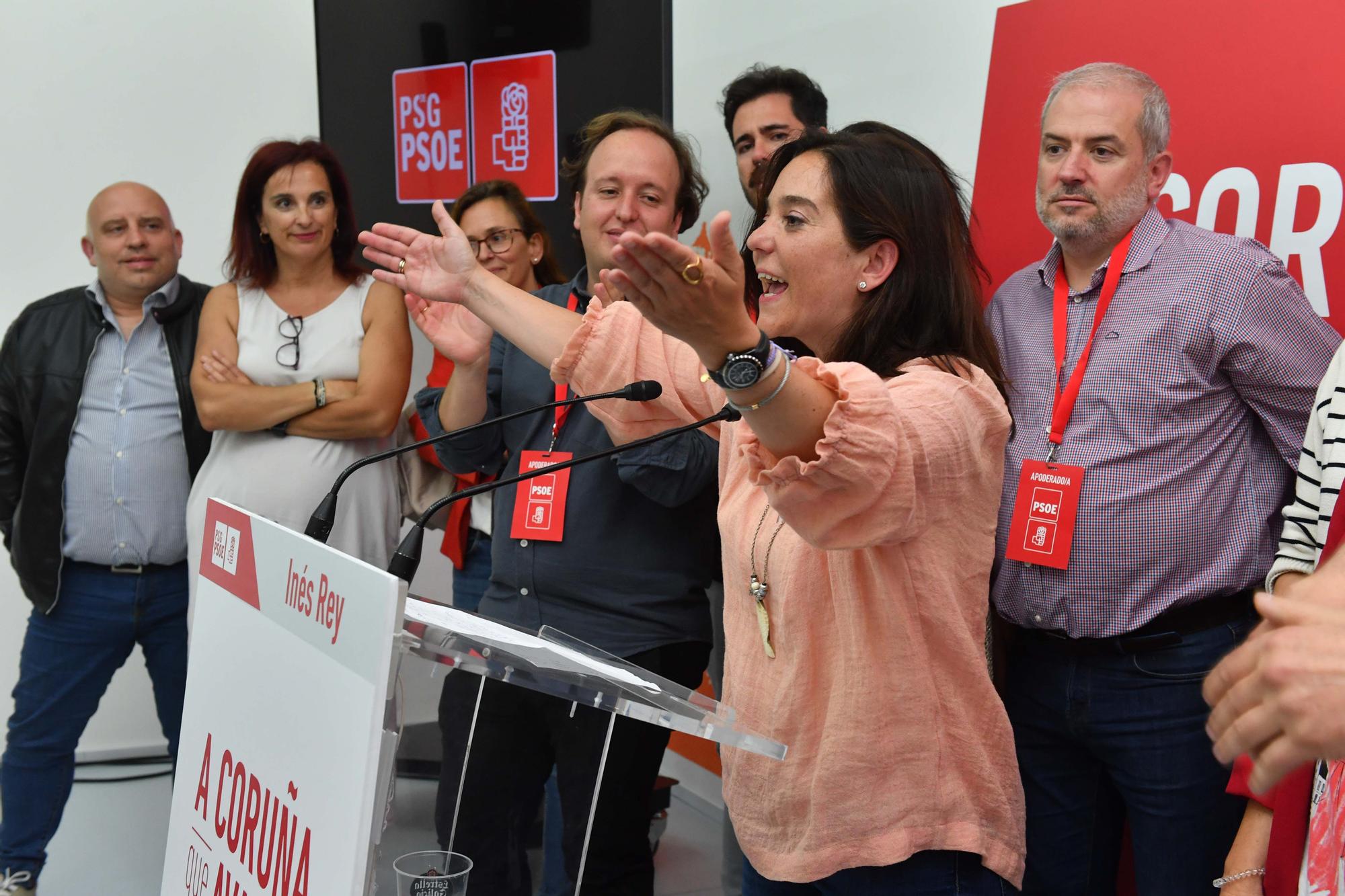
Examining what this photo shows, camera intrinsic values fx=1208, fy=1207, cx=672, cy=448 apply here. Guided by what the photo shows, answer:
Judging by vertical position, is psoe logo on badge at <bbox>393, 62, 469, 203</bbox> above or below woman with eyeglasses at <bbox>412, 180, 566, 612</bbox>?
above

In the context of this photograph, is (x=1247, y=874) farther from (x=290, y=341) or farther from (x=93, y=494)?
(x=93, y=494)

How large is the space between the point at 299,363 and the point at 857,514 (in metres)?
2.18

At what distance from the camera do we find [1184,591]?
1923mm

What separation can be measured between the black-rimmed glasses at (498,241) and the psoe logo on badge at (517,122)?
723 mm

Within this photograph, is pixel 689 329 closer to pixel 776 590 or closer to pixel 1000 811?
A: pixel 776 590

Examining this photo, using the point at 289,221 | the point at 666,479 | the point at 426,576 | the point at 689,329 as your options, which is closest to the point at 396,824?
the point at 689,329

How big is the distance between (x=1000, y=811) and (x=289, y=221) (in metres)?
2.41

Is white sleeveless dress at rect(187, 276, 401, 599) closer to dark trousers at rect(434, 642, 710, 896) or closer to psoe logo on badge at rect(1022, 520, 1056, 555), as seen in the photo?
psoe logo on badge at rect(1022, 520, 1056, 555)

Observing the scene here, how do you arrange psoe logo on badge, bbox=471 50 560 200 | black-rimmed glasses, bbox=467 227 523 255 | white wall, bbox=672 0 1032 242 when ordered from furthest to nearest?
psoe logo on badge, bbox=471 50 560 200
black-rimmed glasses, bbox=467 227 523 255
white wall, bbox=672 0 1032 242

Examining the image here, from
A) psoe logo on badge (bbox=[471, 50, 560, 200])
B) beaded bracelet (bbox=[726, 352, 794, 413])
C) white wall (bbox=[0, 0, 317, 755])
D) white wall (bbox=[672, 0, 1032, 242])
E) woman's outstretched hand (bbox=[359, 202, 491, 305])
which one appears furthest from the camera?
white wall (bbox=[0, 0, 317, 755])

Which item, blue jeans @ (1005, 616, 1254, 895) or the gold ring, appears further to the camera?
blue jeans @ (1005, 616, 1254, 895)

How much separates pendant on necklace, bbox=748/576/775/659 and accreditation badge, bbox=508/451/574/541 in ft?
2.68

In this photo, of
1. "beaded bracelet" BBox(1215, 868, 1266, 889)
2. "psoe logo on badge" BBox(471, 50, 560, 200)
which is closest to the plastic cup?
"beaded bracelet" BBox(1215, 868, 1266, 889)

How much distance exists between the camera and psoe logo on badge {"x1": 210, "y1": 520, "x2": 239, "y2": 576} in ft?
4.56
